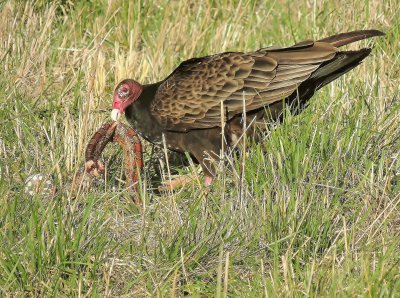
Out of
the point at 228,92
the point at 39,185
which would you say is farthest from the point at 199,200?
the point at 228,92

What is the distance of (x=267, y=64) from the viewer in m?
5.73

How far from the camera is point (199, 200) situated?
438 cm

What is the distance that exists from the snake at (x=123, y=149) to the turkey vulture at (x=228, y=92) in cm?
28

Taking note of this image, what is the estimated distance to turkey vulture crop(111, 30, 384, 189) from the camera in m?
5.66

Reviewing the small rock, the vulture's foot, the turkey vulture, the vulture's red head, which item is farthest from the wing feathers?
the small rock

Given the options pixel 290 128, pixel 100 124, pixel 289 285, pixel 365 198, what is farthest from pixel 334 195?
pixel 100 124

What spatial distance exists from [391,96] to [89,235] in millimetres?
2681

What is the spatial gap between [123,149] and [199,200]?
1.17 metres

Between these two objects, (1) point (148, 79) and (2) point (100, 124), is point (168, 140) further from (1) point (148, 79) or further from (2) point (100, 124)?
(1) point (148, 79)

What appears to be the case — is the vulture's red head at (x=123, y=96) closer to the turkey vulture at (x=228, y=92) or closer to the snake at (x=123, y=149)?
Answer: the turkey vulture at (x=228, y=92)

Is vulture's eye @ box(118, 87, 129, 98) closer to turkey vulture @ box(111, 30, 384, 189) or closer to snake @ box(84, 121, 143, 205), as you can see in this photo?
turkey vulture @ box(111, 30, 384, 189)

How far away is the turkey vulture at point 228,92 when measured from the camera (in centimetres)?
566

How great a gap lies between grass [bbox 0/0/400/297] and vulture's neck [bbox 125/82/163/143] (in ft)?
0.70

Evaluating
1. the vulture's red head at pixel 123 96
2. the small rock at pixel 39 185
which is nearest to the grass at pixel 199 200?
the small rock at pixel 39 185
